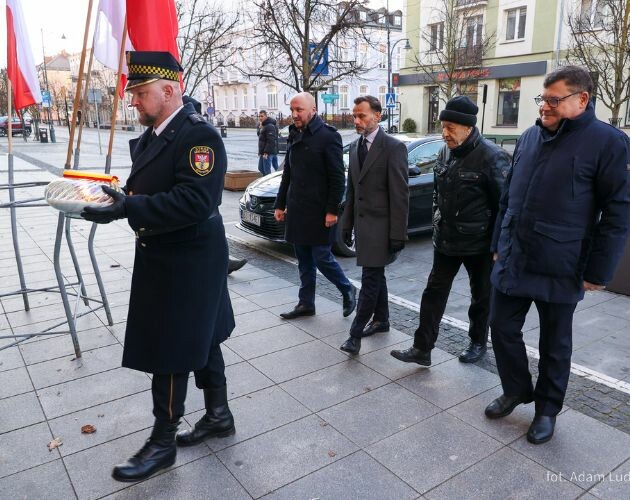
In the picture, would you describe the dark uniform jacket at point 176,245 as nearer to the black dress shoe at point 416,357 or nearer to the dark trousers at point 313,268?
the black dress shoe at point 416,357

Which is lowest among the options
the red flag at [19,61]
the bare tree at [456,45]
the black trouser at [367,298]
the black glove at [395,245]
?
the black trouser at [367,298]

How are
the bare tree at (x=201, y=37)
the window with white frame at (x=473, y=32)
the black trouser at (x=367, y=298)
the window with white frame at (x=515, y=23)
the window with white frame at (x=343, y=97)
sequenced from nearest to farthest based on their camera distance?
the black trouser at (x=367, y=298) < the bare tree at (x=201, y=37) < the window with white frame at (x=515, y=23) < the window with white frame at (x=473, y=32) < the window with white frame at (x=343, y=97)

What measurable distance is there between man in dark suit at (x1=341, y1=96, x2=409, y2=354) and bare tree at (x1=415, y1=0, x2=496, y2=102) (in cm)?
2281

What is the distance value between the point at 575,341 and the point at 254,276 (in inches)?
134

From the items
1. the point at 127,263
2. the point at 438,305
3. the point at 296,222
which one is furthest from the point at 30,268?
the point at 438,305

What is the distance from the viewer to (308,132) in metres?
4.55

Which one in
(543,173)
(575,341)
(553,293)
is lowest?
(575,341)

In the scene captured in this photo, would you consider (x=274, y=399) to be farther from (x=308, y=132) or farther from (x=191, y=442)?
(x=308, y=132)

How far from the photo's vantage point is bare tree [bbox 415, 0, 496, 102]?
27062 millimetres

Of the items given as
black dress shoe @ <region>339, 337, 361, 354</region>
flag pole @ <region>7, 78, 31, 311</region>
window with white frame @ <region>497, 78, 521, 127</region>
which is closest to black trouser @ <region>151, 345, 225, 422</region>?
black dress shoe @ <region>339, 337, 361, 354</region>

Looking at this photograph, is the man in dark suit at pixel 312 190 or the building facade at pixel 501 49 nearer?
the man in dark suit at pixel 312 190

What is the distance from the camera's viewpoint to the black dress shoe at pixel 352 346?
161 inches

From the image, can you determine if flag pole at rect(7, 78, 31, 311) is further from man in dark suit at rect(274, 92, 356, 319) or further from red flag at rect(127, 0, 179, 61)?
man in dark suit at rect(274, 92, 356, 319)

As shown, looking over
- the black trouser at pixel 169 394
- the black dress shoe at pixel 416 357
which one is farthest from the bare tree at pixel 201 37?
the black trouser at pixel 169 394
